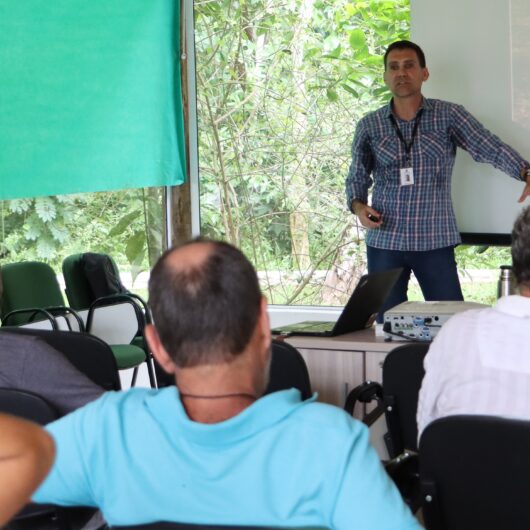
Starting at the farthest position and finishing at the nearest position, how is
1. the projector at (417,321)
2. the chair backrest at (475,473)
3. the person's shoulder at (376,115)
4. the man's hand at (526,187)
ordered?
the person's shoulder at (376,115) → the man's hand at (526,187) → the projector at (417,321) → the chair backrest at (475,473)

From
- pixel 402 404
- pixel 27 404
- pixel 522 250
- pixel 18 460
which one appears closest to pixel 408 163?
pixel 402 404

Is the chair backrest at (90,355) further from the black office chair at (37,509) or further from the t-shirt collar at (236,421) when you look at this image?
the t-shirt collar at (236,421)

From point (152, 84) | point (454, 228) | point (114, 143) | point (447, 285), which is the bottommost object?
point (447, 285)

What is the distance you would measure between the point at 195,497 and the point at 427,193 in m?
3.38

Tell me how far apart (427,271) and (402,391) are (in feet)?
6.52

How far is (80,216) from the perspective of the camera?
5094 millimetres

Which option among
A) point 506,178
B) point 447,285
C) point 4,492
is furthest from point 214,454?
point 506,178

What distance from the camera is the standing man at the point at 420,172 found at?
435cm

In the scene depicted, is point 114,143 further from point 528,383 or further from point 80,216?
point 528,383

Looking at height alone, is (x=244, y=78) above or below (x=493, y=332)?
above

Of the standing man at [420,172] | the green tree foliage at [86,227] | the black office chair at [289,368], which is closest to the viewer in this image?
the black office chair at [289,368]

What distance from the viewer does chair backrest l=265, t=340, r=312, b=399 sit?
96.6 inches

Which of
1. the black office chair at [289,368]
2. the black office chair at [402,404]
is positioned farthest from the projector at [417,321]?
the black office chair at [289,368]

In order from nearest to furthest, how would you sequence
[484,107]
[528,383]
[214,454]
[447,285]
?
[214,454] < [528,383] < [447,285] < [484,107]
